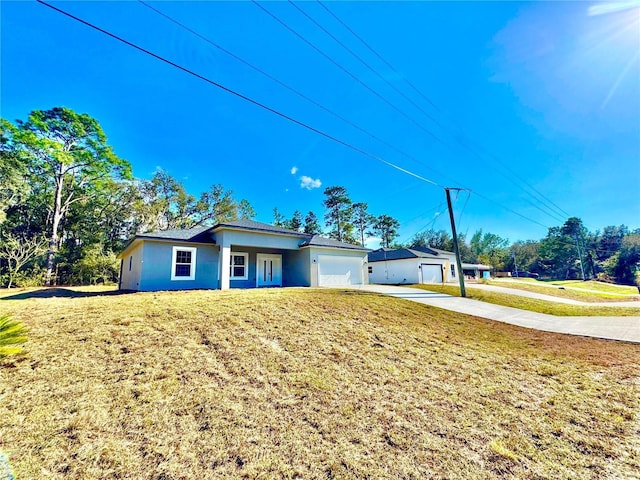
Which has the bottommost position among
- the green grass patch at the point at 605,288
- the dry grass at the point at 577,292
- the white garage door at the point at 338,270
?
the green grass patch at the point at 605,288

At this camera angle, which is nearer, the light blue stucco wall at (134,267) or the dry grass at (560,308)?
the dry grass at (560,308)

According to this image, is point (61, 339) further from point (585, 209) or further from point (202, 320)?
point (585, 209)

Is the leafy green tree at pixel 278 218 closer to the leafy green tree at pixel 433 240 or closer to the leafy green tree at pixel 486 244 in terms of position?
the leafy green tree at pixel 433 240

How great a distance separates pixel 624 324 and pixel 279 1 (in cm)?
1530

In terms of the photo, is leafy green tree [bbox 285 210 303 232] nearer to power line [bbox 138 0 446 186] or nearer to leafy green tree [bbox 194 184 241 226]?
leafy green tree [bbox 194 184 241 226]

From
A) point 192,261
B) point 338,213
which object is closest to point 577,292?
point 338,213

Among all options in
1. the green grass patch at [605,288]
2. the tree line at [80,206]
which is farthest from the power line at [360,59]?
the green grass patch at [605,288]

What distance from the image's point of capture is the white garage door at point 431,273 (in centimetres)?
2483

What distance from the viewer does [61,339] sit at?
472 cm

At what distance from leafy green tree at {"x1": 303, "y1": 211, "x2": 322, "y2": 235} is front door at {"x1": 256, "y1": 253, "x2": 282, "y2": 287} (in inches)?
889

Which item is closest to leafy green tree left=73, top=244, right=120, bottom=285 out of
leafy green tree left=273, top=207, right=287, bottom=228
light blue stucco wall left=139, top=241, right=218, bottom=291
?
light blue stucco wall left=139, top=241, right=218, bottom=291

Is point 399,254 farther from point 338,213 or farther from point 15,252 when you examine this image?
point 15,252

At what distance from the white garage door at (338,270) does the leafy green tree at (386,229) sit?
86.5ft

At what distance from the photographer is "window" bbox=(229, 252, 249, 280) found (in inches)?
608
